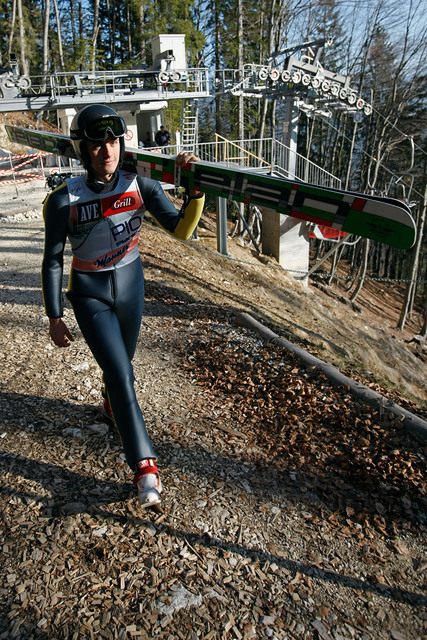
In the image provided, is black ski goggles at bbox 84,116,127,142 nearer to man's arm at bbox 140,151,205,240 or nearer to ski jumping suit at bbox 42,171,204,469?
ski jumping suit at bbox 42,171,204,469

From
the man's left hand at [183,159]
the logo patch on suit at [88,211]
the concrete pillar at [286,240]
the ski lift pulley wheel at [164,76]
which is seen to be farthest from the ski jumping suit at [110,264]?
the concrete pillar at [286,240]

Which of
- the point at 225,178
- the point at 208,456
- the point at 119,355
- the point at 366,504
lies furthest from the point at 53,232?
the point at 366,504

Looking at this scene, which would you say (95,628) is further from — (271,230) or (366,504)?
(271,230)

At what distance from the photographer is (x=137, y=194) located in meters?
3.23

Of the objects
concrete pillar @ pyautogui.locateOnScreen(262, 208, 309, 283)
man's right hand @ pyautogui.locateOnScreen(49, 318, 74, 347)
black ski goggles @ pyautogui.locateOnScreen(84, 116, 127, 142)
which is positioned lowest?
concrete pillar @ pyautogui.locateOnScreen(262, 208, 309, 283)

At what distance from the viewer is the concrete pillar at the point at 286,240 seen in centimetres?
2030

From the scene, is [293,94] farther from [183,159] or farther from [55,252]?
[55,252]

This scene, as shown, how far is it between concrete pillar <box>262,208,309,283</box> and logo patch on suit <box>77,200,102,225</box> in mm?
17638

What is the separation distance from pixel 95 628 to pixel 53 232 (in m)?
2.32

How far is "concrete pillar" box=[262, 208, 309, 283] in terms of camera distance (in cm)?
2030

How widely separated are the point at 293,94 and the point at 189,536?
18.8 meters

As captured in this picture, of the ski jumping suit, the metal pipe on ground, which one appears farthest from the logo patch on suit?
the metal pipe on ground

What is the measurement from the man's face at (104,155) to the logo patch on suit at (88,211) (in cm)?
20

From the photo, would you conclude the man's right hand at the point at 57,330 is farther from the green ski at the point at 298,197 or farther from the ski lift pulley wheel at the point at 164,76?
the ski lift pulley wheel at the point at 164,76
